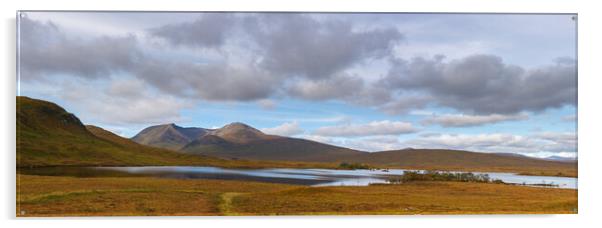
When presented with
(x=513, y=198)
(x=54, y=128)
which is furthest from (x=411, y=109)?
(x=54, y=128)

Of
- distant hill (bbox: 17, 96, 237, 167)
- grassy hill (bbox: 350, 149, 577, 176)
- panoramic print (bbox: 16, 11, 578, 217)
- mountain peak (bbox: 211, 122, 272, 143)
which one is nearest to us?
distant hill (bbox: 17, 96, 237, 167)

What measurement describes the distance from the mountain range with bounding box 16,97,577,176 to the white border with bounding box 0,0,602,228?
48 cm

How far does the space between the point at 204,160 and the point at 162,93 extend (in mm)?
1372

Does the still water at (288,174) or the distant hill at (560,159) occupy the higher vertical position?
the distant hill at (560,159)

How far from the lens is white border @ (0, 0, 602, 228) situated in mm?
8789

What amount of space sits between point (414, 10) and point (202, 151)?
4.36 metres

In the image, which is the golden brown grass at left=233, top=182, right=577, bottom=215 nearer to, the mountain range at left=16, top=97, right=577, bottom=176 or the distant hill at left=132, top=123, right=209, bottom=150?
the mountain range at left=16, top=97, right=577, bottom=176

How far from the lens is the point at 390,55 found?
9398 millimetres

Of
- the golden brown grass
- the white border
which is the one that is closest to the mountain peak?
the golden brown grass

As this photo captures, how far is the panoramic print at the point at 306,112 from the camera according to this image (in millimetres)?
8992

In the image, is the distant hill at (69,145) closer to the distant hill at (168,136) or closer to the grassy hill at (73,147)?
the grassy hill at (73,147)

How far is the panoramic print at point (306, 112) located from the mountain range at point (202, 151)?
25 millimetres

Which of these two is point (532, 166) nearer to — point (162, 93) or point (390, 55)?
point (390, 55)

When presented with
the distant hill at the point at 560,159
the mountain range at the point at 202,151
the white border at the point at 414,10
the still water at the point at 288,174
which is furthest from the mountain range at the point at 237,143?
the distant hill at the point at 560,159
